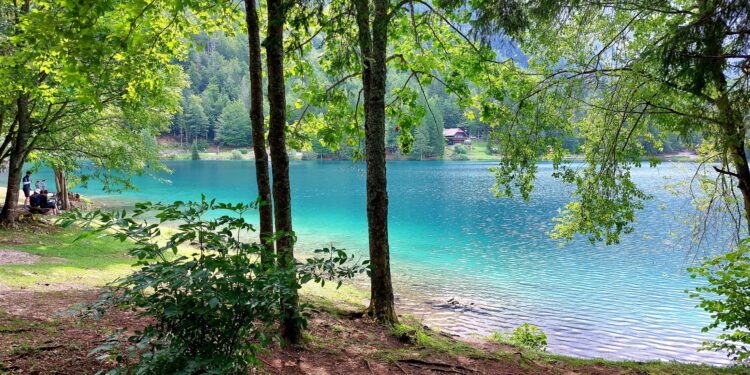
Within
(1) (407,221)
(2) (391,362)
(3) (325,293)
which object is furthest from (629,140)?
(1) (407,221)

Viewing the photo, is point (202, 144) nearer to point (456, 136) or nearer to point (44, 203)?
point (456, 136)

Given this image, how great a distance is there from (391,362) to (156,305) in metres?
3.36

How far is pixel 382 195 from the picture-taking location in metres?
7.45

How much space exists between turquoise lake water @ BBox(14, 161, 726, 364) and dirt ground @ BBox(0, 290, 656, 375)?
3844mm

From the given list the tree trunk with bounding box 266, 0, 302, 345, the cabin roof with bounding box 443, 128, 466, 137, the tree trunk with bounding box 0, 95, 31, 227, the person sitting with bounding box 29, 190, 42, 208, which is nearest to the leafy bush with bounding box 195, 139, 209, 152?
the cabin roof with bounding box 443, 128, 466, 137

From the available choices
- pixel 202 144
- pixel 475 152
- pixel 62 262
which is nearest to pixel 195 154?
pixel 202 144

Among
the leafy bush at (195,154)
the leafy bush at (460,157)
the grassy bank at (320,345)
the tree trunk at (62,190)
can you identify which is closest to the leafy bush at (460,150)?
the leafy bush at (460,157)

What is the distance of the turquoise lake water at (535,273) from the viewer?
10695mm

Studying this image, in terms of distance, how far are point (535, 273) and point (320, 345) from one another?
1201 centimetres

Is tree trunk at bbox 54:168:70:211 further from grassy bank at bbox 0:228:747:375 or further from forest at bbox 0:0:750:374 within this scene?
grassy bank at bbox 0:228:747:375

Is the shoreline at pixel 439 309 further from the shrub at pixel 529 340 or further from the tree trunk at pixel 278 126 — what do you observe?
the tree trunk at pixel 278 126

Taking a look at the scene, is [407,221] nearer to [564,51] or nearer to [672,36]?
[564,51]

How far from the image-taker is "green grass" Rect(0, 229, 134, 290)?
8203 millimetres

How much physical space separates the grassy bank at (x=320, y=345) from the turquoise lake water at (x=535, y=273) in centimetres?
334
